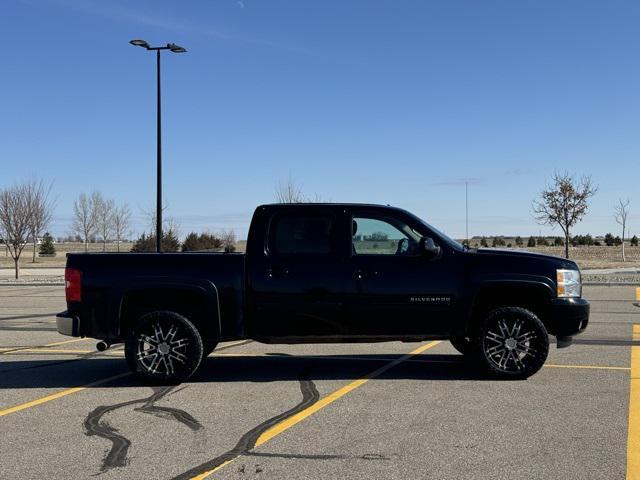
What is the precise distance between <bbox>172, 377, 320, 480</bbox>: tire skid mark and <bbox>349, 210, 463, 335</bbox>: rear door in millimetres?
970

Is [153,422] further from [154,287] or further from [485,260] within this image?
[485,260]

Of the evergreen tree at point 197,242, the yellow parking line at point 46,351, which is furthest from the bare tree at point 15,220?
the yellow parking line at point 46,351

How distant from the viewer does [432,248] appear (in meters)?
7.11

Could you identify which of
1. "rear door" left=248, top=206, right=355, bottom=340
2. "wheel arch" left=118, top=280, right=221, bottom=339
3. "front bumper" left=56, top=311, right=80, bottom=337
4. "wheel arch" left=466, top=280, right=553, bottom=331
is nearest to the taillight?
"front bumper" left=56, top=311, right=80, bottom=337

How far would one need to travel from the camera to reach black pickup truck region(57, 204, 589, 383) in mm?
7219

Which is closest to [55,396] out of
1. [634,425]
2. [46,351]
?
[46,351]

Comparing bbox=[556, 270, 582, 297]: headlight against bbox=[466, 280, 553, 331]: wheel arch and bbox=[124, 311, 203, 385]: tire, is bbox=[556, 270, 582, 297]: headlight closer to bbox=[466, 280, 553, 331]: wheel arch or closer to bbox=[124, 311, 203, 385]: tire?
bbox=[466, 280, 553, 331]: wheel arch

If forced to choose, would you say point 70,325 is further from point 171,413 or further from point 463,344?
point 463,344

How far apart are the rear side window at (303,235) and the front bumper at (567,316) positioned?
8.67ft

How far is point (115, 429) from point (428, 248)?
12.1 feet

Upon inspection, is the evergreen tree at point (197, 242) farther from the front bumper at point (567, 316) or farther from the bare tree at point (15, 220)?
the front bumper at point (567, 316)

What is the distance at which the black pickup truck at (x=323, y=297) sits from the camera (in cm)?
722

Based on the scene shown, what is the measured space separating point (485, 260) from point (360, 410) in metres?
2.42

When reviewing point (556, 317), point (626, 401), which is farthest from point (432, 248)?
point (626, 401)
